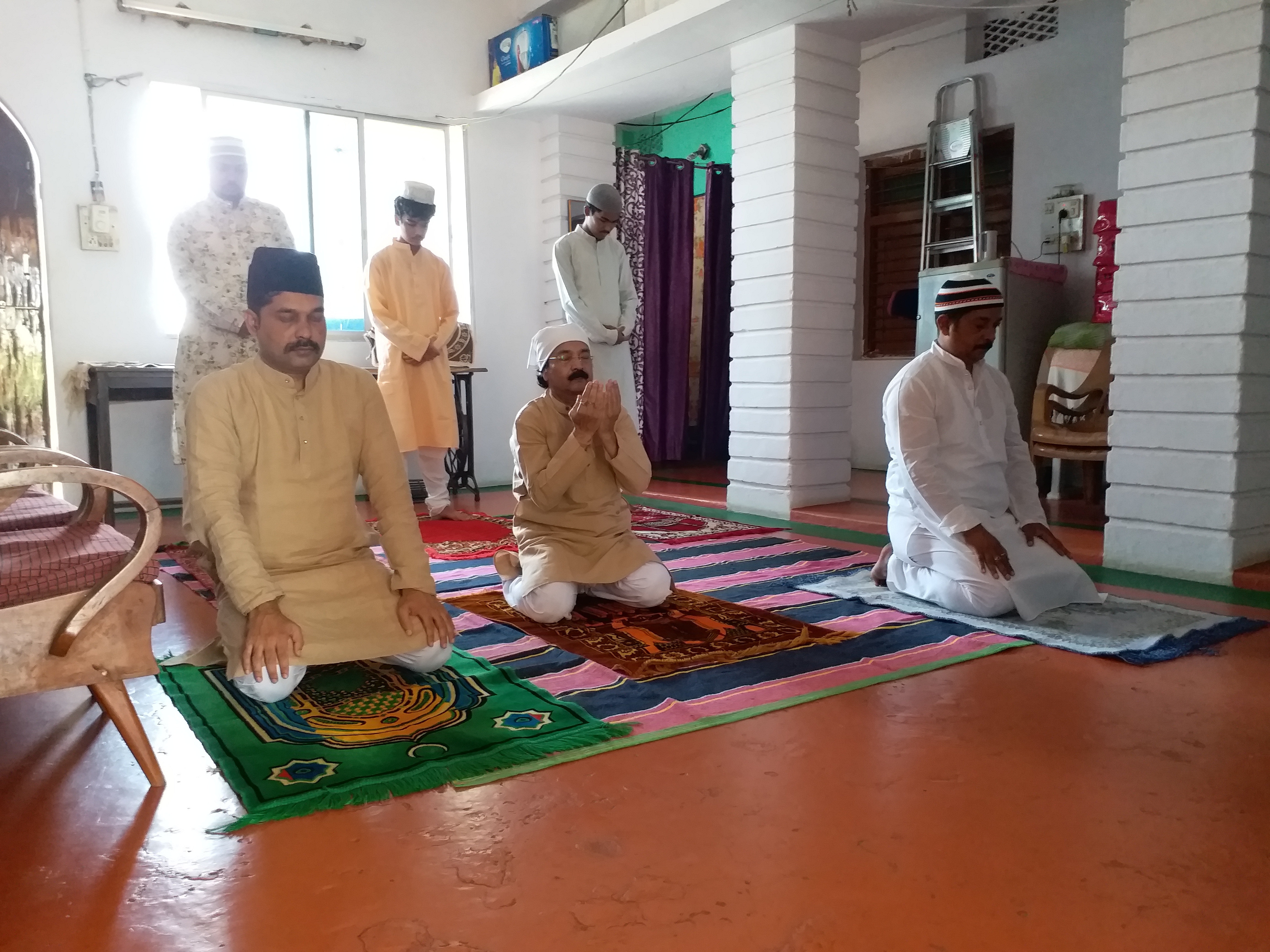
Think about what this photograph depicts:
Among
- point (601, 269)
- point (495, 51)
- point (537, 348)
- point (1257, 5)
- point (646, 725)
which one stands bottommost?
point (646, 725)

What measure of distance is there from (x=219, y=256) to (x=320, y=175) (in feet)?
6.77

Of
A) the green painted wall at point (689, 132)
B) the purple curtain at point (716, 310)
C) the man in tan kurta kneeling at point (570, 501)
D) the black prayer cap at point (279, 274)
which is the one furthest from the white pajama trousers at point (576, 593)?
the green painted wall at point (689, 132)

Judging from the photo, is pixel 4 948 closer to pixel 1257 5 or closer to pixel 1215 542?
pixel 1215 542

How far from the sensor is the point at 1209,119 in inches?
125

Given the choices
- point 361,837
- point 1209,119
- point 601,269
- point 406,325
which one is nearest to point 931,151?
point 601,269

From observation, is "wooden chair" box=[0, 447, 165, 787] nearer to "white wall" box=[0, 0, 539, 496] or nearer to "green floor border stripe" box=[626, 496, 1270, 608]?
"green floor border stripe" box=[626, 496, 1270, 608]

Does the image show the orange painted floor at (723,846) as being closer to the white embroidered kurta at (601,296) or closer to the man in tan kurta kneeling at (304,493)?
the man in tan kurta kneeling at (304,493)

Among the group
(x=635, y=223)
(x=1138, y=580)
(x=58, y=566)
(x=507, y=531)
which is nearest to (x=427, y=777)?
(x=58, y=566)

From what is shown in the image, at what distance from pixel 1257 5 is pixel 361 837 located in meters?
3.56

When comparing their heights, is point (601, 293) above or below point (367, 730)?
above

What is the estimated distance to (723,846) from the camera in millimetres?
1481

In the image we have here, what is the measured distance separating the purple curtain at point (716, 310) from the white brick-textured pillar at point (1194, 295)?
12.3ft

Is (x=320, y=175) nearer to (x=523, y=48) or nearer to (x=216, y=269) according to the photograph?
(x=523, y=48)

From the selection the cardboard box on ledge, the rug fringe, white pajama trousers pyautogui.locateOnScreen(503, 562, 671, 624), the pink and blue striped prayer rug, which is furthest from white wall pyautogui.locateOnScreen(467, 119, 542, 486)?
the rug fringe
